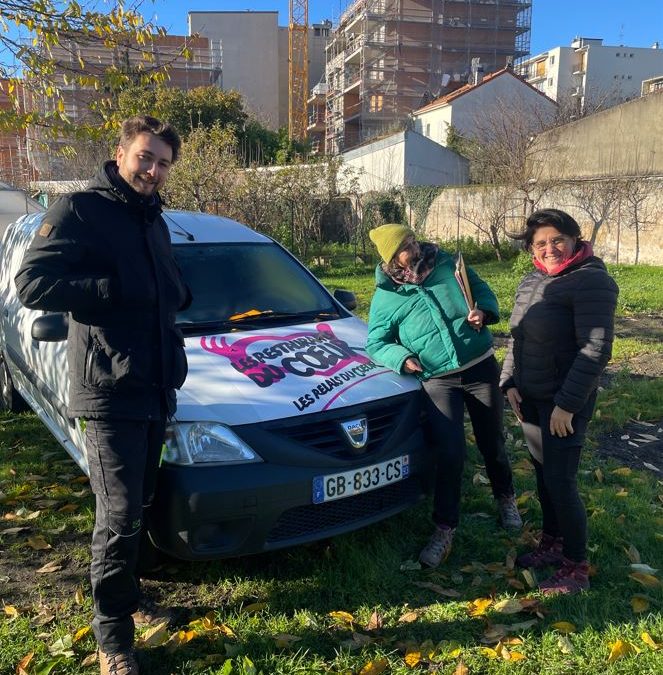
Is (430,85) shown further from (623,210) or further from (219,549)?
(219,549)

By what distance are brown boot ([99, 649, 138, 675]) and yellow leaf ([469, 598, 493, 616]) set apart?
58.0 inches

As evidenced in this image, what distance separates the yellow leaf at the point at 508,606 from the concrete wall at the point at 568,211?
47.1ft

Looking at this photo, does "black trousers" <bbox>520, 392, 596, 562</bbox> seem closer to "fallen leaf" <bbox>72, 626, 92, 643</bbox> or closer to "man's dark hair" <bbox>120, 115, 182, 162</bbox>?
"man's dark hair" <bbox>120, 115, 182, 162</bbox>

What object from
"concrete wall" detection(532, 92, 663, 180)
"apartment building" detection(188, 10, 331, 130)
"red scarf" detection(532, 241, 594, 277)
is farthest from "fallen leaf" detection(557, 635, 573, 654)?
"apartment building" detection(188, 10, 331, 130)

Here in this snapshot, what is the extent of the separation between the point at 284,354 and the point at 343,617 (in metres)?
1.34

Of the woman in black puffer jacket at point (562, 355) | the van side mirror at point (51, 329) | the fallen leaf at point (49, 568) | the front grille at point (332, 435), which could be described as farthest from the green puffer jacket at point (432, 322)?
the fallen leaf at point (49, 568)

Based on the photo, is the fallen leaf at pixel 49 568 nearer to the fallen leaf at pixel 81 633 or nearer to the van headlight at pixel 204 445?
the fallen leaf at pixel 81 633

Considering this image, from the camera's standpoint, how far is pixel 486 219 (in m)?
19.2

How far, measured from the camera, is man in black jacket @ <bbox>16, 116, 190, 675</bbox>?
91.0 inches

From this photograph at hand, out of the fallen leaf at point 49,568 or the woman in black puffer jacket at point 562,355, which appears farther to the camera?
the fallen leaf at point 49,568

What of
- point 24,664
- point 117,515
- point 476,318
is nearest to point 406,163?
point 476,318

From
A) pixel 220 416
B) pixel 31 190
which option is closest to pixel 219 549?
pixel 220 416

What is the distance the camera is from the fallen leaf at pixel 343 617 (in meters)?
2.89

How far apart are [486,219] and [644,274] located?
5991 mm
